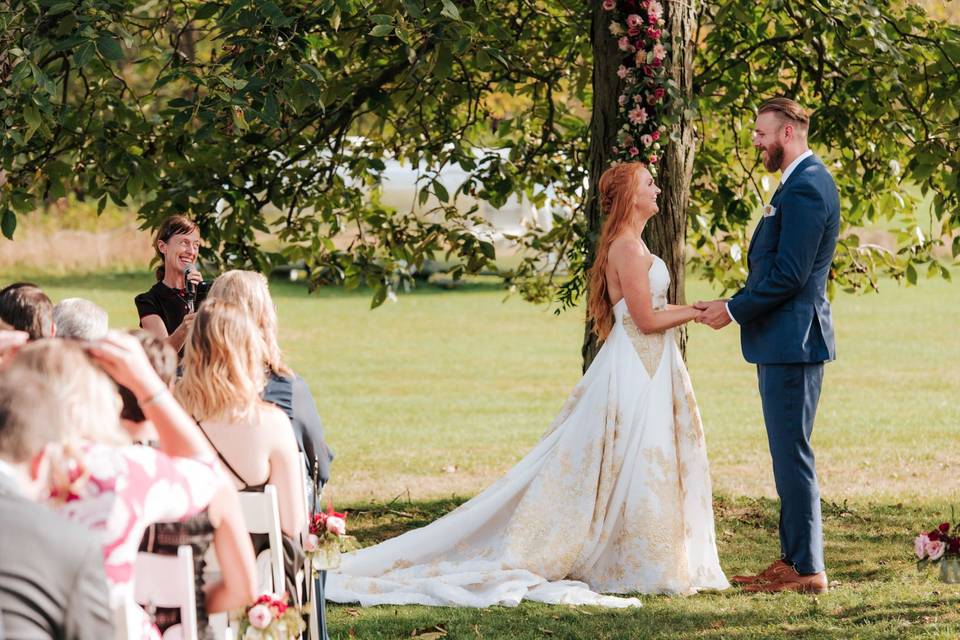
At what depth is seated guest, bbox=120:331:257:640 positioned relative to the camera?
302 centimetres

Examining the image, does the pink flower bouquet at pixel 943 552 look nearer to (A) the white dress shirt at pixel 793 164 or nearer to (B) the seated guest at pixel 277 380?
(A) the white dress shirt at pixel 793 164

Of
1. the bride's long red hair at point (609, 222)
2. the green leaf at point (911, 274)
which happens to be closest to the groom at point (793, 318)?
the bride's long red hair at point (609, 222)

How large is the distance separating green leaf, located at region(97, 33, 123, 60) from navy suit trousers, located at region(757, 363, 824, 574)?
10.3ft

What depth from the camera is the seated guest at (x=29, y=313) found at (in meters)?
4.46

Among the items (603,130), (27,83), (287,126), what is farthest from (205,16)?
(603,130)

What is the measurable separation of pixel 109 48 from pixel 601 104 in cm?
283

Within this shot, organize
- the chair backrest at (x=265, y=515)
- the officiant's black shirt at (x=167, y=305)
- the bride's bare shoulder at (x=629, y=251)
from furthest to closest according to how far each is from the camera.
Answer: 1. the officiant's black shirt at (x=167, y=305)
2. the bride's bare shoulder at (x=629, y=251)
3. the chair backrest at (x=265, y=515)

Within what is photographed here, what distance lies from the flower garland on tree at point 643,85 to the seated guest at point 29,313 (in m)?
A: 3.32

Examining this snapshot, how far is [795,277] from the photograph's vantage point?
5.61 metres

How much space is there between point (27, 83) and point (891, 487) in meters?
6.35

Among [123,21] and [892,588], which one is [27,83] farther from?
[892,588]

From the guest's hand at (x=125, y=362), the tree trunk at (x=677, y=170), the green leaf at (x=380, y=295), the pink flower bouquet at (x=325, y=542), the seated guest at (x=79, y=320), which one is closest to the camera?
the guest's hand at (x=125, y=362)

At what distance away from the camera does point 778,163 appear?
19.0ft

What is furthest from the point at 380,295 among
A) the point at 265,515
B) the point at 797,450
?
the point at 265,515
